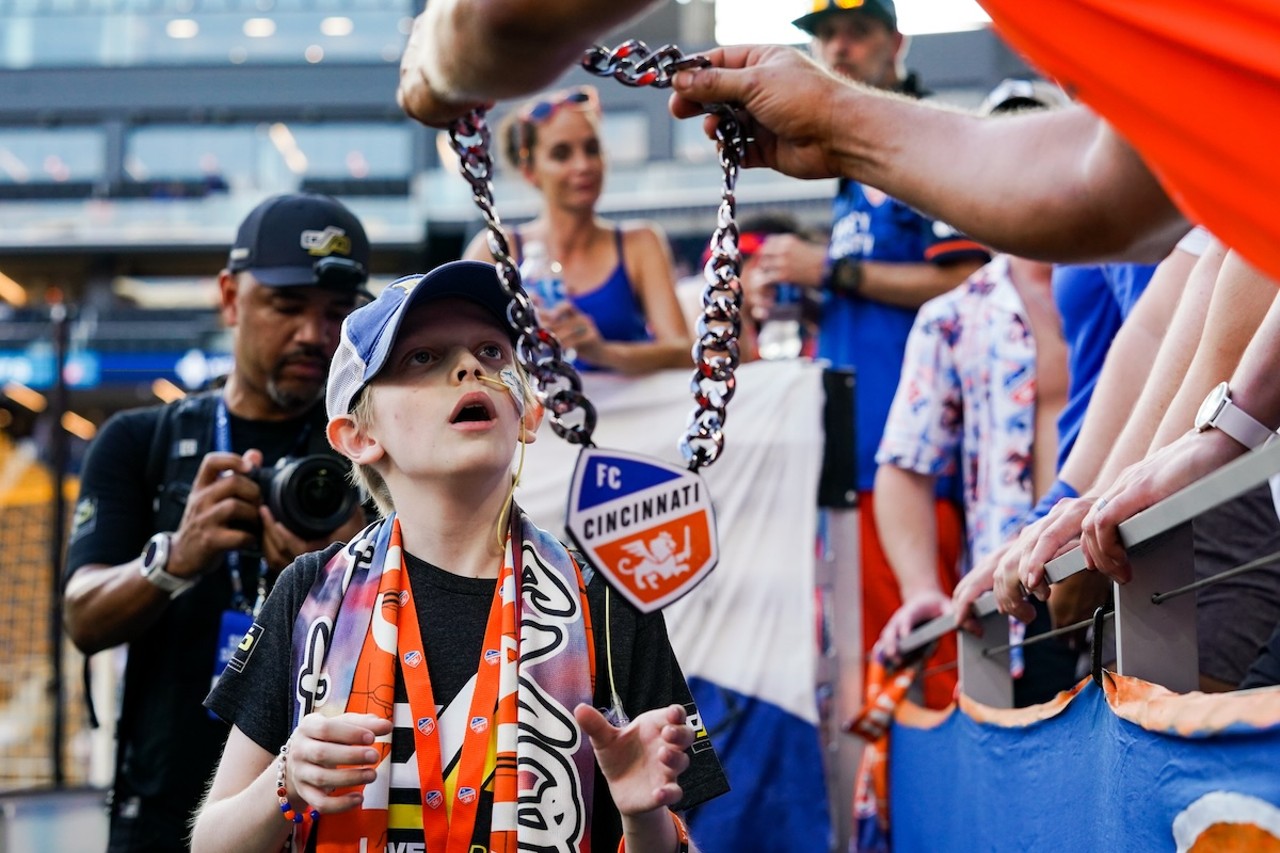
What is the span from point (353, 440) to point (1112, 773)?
1.09 meters

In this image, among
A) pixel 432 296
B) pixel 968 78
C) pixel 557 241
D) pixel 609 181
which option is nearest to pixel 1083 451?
pixel 432 296

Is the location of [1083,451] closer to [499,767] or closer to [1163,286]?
[1163,286]

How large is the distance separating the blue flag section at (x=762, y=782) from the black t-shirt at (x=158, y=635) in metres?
1.38

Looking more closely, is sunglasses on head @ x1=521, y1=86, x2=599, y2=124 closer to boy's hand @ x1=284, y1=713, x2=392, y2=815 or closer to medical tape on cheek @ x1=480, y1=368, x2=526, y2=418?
medical tape on cheek @ x1=480, y1=368, x2=526, y2=418

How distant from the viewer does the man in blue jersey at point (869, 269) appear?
14.9ft

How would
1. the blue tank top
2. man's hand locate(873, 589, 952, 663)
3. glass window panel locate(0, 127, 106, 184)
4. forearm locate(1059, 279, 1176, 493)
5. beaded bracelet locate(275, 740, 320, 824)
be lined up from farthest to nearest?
glass window panel locate(0, 127, 106, 184), the blue tank top, man's hand locate(873, 589, 952, 663), forearm locate(1059, 279, 1176, 493), beaded bracelet locate(275, 740, 320, 824)

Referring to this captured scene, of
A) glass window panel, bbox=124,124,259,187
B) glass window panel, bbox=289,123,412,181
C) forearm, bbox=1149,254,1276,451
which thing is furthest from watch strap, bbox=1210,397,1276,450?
glass window panel, bbox=124,124,259,187

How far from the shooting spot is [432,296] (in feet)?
6.76

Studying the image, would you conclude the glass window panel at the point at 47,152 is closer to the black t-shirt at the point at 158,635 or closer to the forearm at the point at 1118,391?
the black t-shirt at the point at 158,635

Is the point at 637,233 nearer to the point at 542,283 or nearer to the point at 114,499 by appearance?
the point at 542,283

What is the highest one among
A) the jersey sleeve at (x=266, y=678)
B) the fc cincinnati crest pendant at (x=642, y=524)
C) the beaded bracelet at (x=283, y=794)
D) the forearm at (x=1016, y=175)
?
the forearm at (x=1016, y=175)

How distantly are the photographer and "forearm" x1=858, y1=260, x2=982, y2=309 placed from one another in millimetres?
1892

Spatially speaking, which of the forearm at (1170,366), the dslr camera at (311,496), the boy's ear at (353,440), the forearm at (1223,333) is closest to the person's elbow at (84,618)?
the dslr camera at (311,496)

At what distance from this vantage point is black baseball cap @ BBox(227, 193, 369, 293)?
122 inches
